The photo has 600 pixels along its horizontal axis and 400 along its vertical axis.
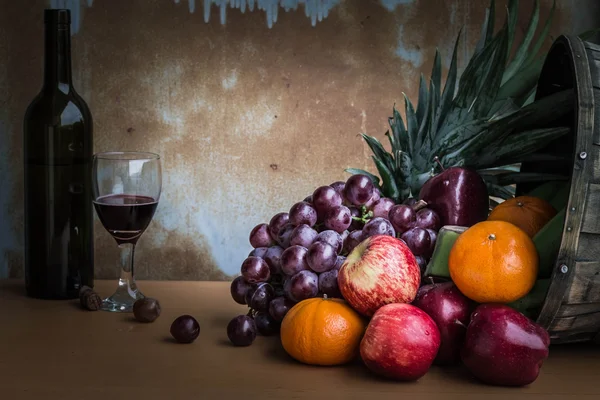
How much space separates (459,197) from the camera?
114 centimetres

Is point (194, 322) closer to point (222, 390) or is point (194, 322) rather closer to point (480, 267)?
point (222, 390)

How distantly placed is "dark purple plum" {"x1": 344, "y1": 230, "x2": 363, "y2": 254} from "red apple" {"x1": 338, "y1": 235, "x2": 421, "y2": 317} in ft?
0.32

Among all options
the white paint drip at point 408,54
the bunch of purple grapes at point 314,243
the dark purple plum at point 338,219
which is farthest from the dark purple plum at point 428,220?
the white paint drip at point 408,54

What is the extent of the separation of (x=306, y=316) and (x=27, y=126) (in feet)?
1.99

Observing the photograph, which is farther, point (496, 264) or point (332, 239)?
point (332, 239)

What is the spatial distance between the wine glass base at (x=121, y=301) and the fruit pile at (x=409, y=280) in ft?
0.68

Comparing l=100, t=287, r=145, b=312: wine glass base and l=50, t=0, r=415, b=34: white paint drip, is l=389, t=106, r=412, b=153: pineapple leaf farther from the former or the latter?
l=100, t=287, r=145, b=312: wine glass base

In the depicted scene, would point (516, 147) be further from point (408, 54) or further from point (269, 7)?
point (269, 7)

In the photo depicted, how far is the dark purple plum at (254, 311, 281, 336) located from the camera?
115 cm

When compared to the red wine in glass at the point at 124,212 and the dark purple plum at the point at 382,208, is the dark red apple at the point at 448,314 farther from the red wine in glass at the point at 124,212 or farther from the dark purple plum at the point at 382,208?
the red wine in glass at the point at 124,212

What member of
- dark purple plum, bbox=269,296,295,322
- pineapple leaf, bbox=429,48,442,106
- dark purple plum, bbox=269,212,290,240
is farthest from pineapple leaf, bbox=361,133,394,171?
dark purple plum, bbox=269,296,295,322

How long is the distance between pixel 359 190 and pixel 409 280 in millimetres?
192

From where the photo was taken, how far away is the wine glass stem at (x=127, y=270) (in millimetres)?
1293

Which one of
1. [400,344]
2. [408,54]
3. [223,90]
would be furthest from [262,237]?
[408,54]
